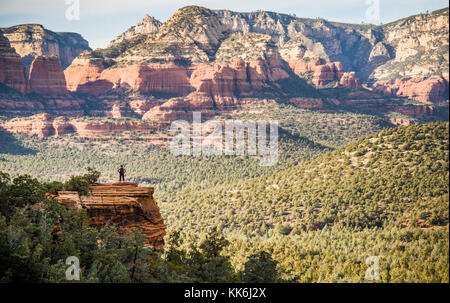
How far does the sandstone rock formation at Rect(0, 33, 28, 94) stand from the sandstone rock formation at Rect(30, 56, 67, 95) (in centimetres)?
356

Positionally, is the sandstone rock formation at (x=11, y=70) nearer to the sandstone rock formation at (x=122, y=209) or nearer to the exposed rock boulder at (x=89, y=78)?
the exposed rock boulder at (x=89, y=78)

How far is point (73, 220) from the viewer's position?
2744cm

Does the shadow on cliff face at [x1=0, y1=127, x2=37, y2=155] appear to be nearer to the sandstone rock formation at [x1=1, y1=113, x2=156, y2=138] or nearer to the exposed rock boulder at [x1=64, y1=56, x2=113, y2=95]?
the sandstone rock formation at [x1=1, y1=113, x2=156, y2=138]

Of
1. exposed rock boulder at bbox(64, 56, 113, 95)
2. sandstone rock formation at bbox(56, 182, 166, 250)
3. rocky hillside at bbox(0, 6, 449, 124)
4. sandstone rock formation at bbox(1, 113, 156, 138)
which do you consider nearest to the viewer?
sandstone rock formation at bbox(56, 182, 166, 250)

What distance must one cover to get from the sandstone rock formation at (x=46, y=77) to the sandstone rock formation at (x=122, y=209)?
11728cm

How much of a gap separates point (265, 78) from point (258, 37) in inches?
733

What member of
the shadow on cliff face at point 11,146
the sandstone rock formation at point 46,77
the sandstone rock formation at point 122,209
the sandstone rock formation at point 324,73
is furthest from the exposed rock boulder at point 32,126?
the sandstone rock formation at point 324,73

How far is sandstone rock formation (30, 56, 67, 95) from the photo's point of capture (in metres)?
136

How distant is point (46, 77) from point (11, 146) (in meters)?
41.4

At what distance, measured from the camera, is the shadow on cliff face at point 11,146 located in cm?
10029

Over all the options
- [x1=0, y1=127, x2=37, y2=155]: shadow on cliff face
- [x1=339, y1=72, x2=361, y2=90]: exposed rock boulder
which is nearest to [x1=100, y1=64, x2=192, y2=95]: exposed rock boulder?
[x1=0, y1=127, x2=37, y2=155]: shadow on cliff face

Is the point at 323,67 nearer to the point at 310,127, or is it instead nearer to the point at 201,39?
the point at 201,39

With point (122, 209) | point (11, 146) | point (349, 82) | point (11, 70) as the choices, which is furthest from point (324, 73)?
point (122, 209)

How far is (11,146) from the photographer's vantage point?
103 metres
